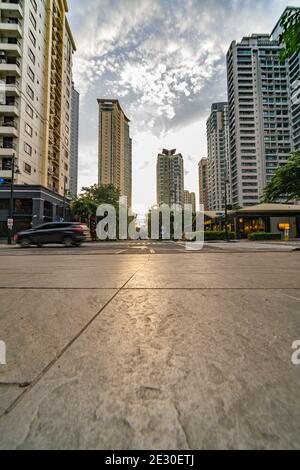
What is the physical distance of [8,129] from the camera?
25.4 metres

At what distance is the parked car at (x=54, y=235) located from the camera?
46.1 feet

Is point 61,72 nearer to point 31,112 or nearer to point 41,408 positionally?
point 31,112

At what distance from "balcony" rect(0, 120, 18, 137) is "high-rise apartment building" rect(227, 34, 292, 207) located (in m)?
85.8

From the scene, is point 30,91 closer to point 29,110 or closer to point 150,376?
point 29,110

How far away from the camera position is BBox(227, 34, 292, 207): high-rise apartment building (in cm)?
9306

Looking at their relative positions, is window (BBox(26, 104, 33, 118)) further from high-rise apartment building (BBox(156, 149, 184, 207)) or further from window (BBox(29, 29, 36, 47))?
high-rise apartment building (BBox(156, 149, 184, 207))

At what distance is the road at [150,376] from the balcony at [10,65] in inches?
1340

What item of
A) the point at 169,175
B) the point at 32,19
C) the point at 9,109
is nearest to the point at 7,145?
the point at 9,109

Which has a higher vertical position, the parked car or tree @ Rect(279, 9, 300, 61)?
tree @ Rect(279, 9, 300, 61)

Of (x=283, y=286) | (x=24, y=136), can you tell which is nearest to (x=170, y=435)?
(x=283, y=286)

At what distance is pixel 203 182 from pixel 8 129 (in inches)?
5451

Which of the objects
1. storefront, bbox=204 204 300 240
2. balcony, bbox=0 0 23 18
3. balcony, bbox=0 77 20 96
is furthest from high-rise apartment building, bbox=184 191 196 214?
balcony, bbox=0 77 20 96

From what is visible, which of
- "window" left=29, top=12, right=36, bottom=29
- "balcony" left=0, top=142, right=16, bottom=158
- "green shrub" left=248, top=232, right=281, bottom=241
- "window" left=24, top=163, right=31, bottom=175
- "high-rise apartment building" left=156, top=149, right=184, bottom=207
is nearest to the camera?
"balcony" left=0, top=142, right=16, bottom=158

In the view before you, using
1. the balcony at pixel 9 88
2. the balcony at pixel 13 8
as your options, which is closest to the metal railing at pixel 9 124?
the balcony at pixel 9 88
